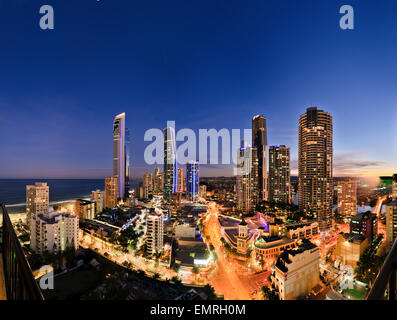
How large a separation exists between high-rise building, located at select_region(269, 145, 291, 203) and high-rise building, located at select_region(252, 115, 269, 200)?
0.61 m

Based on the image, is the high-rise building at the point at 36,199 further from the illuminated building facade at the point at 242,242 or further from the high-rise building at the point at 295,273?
the high-rise building at the point at 295,273

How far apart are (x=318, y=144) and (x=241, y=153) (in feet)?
21.2

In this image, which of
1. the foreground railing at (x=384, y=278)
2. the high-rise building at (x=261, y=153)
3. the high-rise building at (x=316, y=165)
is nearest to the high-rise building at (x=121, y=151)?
the high-rise building at (x=261, y=153)

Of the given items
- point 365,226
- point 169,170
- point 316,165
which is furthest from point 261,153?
point 365,226

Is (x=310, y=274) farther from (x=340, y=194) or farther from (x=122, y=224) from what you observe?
(x=340, y=194)

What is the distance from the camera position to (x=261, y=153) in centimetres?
2108

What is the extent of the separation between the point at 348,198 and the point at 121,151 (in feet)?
77.9

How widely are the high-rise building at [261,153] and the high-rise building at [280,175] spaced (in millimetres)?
609

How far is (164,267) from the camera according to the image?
5.58 meters

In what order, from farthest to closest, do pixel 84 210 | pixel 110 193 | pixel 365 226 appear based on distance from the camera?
pixel 110 193, pixel 84 210, pixel 365 226

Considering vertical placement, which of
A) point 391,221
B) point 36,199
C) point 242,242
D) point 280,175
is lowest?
A: point 242,242

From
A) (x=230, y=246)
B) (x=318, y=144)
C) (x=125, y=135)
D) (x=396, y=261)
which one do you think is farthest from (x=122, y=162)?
(x=396, y=261)

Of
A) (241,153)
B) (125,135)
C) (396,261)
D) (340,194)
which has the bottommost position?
(340,194)

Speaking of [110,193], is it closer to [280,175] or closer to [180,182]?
[180,182]
